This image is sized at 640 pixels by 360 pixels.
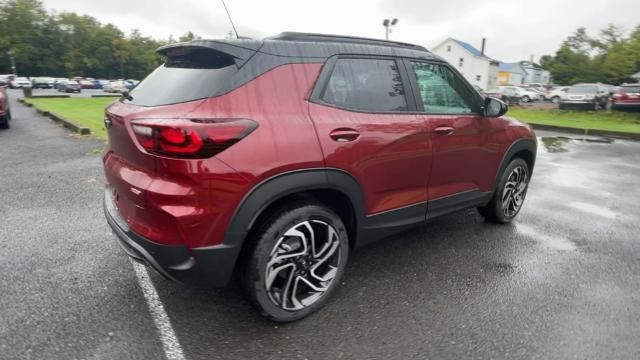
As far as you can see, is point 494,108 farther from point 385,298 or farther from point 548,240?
point 385,298

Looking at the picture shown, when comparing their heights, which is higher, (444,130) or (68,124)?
(444,130)

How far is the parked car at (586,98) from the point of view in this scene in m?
22.1

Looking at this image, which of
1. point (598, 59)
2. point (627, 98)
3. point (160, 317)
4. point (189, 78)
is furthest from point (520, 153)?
point (598, 59)

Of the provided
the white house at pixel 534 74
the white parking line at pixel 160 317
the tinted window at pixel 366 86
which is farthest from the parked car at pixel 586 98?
the white house at pixel 534 74

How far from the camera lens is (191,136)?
2.04 m

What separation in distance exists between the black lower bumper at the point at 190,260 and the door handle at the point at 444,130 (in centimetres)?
175

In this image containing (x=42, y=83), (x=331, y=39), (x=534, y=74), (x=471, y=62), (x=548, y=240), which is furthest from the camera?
(x=534, y=74)

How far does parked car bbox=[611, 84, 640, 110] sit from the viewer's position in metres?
17.9

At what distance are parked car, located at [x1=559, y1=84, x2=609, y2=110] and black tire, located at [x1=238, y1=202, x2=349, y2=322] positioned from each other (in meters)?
24.4

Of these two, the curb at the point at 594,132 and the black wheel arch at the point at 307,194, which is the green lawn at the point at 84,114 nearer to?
the black wheel arch at the point at 307,194

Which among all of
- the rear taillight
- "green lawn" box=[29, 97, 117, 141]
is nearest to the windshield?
"green lawn" box=[29, 97, 117, 141]

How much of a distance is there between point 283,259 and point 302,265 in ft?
0.53

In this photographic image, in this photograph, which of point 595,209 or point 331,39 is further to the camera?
point 595,209

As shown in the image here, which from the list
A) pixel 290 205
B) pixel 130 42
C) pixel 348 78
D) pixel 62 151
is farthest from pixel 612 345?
pixel 130 42
